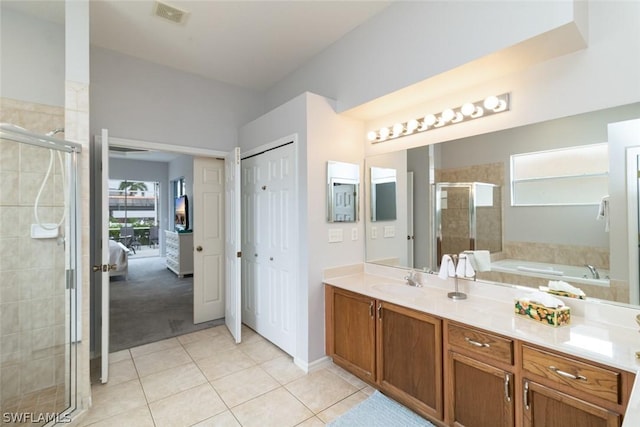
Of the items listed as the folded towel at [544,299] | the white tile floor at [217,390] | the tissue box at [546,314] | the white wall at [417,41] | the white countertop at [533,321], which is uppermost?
the white wall at [417,41]

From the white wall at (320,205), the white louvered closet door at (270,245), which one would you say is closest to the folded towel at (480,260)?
the white wall at (320,205)

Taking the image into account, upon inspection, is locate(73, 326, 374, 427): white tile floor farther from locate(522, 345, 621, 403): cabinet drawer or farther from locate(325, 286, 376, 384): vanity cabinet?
locate(522, 345, 621, 403): cabinet drawer

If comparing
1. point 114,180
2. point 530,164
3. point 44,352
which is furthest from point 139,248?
point 530,164

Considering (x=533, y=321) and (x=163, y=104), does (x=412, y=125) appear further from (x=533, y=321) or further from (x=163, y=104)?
(x=163, y=104)

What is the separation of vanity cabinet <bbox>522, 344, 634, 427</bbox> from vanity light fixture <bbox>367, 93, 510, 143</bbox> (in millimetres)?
1531

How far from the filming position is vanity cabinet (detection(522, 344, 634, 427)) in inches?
46.1

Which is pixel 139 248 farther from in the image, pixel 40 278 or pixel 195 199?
pixel 40 278

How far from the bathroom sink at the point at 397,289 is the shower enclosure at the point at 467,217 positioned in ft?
0.99

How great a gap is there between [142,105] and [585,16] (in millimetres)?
3688

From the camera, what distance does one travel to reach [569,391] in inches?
50.6

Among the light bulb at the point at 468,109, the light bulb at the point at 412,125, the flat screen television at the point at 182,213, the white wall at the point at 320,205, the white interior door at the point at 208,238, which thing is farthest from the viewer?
the flat screen television at the point at 182,213

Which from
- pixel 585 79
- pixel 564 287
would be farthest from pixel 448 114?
pixel 564 287

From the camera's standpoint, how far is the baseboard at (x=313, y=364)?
2.57 metres

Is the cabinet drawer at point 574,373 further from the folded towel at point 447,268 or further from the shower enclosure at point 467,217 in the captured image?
the shower enclosure at point 467,217
